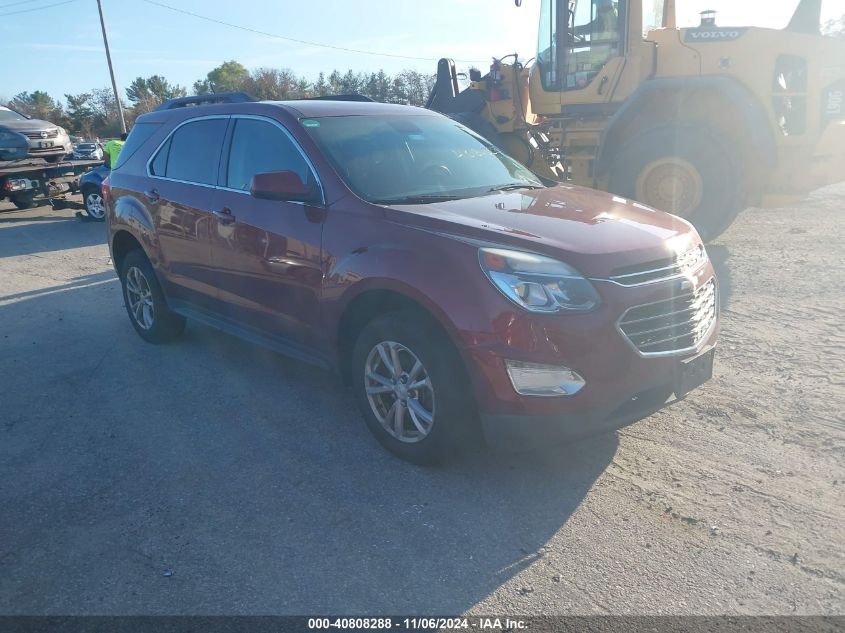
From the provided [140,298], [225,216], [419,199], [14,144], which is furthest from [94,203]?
[419,199]

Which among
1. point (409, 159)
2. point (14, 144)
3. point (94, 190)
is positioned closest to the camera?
point (409, 159)

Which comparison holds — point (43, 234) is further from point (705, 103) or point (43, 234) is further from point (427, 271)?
point (427, 271)

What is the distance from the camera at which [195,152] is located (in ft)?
18.1

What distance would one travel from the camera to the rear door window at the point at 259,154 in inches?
182

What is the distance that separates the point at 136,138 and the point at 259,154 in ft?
6.66

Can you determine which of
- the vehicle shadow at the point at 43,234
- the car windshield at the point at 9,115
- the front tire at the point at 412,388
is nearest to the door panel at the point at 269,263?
the front tire at the point at 412,388

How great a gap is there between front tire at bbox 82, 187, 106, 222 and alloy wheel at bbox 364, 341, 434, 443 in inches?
483

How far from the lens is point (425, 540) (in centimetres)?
329

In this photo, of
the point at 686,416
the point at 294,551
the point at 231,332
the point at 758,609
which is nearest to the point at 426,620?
the point at 294,551

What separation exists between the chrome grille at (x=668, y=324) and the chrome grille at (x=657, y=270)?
12 cm

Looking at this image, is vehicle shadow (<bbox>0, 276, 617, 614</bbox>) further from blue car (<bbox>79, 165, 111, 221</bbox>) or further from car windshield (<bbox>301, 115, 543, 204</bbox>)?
blue car (<bbox>79, 165, 111, 221</bbox>)

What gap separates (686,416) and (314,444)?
229 centimetres

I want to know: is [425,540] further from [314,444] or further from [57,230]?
[57,230]

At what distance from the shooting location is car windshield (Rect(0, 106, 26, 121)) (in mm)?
16969
